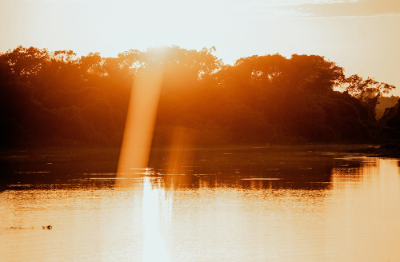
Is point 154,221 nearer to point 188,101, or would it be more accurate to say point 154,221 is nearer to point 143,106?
point 143,106

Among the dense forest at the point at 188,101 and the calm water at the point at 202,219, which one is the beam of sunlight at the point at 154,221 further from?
the dense forest at the point at 188,101

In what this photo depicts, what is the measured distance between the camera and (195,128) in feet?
212

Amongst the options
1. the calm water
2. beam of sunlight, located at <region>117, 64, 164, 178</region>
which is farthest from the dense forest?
the calm water

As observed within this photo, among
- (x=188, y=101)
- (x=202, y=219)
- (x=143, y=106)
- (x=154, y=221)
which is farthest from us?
(x=188, y=101)

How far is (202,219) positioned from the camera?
39.8 ft

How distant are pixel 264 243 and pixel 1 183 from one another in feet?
43.0

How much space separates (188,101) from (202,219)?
2322 inches

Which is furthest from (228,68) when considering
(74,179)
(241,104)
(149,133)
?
(74,179)

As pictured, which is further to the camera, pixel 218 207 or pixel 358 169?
pixel 358 169

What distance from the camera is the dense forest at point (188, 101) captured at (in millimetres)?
56812

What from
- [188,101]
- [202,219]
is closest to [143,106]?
[188,101]

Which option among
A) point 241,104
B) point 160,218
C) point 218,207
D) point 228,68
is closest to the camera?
point 160,218

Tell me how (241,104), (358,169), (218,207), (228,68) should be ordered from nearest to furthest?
1. (218,207)
2. (358,169)
3. (241,104)
4. (228,68)

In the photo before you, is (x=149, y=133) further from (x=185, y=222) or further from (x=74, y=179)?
(x=185, y=222)
